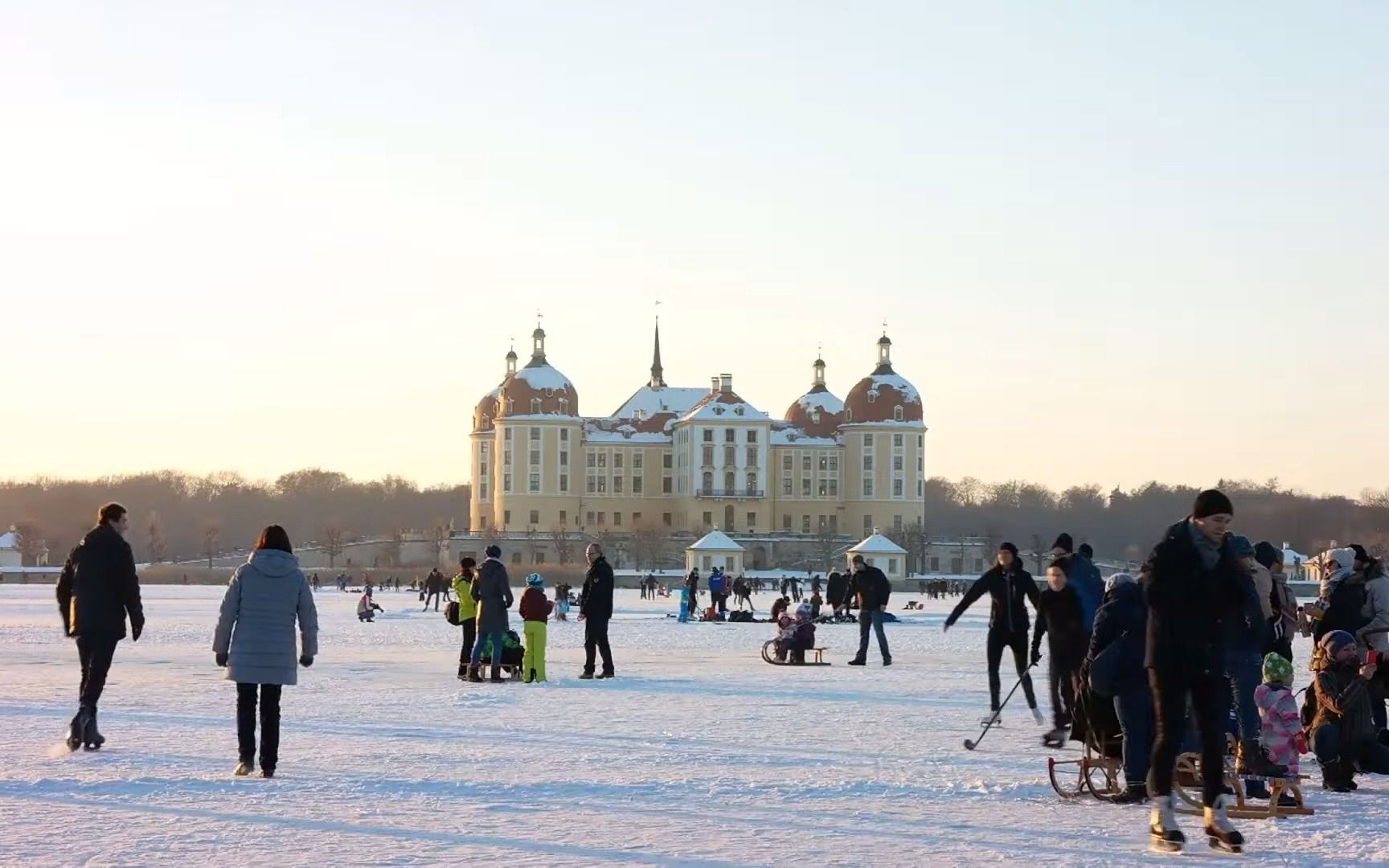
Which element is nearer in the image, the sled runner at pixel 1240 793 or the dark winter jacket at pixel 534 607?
the sled runner at pixel 1240 793

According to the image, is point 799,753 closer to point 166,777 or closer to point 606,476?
point 166,777

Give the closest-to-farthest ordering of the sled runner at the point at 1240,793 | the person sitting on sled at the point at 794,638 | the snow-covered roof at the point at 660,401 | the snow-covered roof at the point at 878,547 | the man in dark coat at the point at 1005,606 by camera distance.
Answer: the sled runner at the point at 1240,793 → the man in dark coat at the point at 1005,606 → the person sitting on sled at the point at 794,638 → the snow-covered roof at the point at 878,547 → the snow-covered roof at the point at 660,401

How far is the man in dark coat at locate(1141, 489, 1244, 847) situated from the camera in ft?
24.8

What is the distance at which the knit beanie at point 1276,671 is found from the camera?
365 inches

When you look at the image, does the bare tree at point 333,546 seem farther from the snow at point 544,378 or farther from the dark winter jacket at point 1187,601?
the dark winter jacket at point 1187,601

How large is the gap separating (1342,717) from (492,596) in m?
9.05

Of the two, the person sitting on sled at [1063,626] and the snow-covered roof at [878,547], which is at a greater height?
the snow-covered roof at [878,547]

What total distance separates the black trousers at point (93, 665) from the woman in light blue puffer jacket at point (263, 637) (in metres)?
1.31

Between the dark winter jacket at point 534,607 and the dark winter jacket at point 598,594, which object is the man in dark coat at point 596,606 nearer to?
the dark winter jacket at point 598,594

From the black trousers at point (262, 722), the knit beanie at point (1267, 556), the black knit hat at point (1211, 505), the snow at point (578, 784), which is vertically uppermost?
the black knit hat at point (1211, 505)

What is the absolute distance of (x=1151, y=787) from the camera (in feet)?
25.6

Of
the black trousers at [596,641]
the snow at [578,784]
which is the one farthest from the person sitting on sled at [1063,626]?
the black trousers at [596,641]

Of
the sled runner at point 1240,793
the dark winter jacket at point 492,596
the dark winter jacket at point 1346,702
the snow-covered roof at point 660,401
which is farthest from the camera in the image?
the snow-covered roof at point 660,401

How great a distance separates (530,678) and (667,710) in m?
3.47
